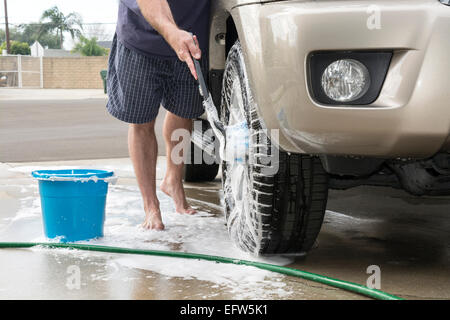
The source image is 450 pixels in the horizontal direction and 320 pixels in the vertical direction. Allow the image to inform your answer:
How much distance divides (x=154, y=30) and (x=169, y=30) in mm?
332

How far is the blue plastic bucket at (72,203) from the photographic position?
313 cm

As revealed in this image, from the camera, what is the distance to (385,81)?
226 centimetres

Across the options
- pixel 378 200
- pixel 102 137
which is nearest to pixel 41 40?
pixel 102 137

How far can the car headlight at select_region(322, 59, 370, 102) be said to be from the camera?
2.31m

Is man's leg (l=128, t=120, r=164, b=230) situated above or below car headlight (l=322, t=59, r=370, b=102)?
below

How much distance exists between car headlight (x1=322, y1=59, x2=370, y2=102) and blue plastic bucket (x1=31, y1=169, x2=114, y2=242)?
1.24 metres

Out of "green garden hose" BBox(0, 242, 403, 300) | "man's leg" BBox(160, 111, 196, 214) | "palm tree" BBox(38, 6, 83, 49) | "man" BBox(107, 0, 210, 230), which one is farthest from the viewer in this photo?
"palm tree" BBox(38, 6, 83, 49)

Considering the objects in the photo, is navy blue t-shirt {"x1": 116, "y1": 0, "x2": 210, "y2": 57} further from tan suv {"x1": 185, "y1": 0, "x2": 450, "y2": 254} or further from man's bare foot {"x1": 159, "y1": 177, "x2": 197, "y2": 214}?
man's bare foot {"x1": 159, "y1": 177, "x2": 197, "y2": 214}

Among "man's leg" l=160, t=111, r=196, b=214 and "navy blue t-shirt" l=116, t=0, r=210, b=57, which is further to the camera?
"man's leg" l=160, t=111, r=196, b=214

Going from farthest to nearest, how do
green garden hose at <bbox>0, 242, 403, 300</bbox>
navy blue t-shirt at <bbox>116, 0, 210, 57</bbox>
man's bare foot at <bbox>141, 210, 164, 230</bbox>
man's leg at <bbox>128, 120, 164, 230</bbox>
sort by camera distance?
1. man's leg at <bbox>128, 120, 164, 230</bbox>
2. man's bare foot at <bbox>141, 210, 164, 230</bbox>
3. navy blue t-shirt at <bbox>116, 0, 210, 57</bbox>
4. green garden hose at <bbox>0, 242, 403, 300</bbox>

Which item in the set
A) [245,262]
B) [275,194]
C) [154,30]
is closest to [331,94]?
[275,194]

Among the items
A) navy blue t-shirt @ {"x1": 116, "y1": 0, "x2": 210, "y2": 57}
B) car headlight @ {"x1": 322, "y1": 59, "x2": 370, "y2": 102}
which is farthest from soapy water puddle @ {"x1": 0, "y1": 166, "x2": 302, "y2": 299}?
navy blue t-shirt @ {"x1": 116, "y1": 0, "x2": 210, "y2": 57}

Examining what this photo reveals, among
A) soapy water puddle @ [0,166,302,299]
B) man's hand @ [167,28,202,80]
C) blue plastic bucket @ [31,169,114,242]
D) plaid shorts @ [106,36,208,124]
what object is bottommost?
soapy water puddle @ [0,166,302,299]

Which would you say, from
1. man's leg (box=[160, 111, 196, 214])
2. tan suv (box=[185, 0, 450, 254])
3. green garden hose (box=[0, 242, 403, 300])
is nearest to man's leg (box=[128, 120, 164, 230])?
man's leg (box=[160, 111, 196, 214])
